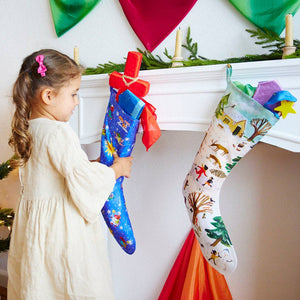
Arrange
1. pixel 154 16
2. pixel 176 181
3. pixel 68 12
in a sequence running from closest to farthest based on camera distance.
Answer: pixel 154 16
pixel 176 181
pixel 68 12

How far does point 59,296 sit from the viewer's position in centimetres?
100

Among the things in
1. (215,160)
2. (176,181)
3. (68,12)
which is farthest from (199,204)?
(68,12)

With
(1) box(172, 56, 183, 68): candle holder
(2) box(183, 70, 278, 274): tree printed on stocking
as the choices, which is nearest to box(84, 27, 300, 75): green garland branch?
(1) box(172, 56, 183, 68): candle holder

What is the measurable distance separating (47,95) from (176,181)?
72cm

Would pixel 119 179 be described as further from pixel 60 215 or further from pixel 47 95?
pixel 47 95

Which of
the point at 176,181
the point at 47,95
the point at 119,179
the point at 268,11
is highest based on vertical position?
the point at 268,11

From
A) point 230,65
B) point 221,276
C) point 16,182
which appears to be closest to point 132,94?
point 230,65

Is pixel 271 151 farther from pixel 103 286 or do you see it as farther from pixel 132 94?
pixel 103 286

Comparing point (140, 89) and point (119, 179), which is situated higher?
point (140, 89)

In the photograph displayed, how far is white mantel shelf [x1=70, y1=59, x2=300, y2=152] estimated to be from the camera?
3.01ft

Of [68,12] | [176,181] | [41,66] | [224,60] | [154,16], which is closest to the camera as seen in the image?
[41,66]

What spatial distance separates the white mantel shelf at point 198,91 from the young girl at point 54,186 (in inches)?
10.3

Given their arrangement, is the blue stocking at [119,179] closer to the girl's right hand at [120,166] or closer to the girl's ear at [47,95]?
the girl's right hand at [120,166]

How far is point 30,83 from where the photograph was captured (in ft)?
3.25
